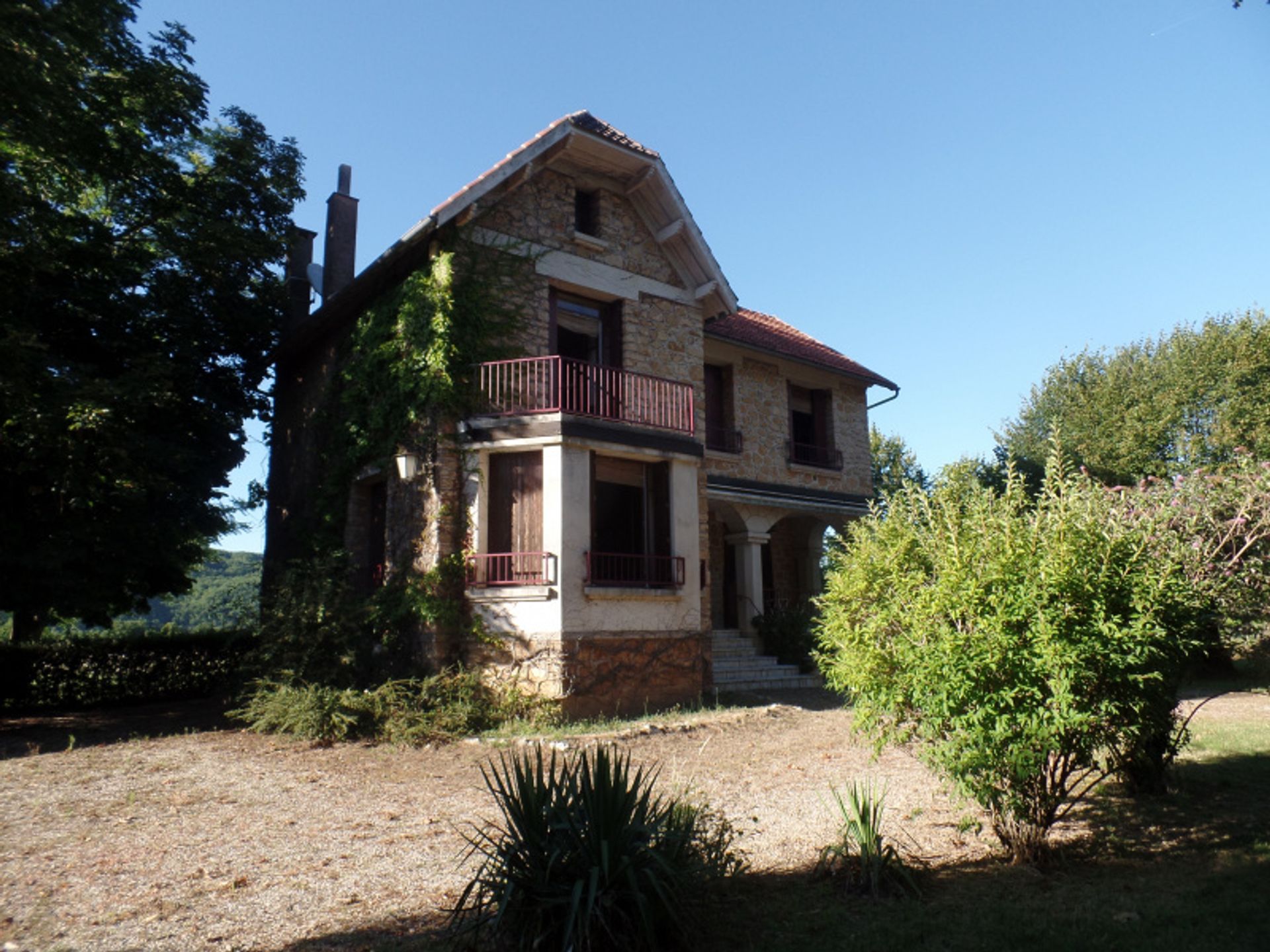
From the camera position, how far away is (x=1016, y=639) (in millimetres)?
4711

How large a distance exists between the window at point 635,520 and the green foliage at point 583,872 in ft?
26.1

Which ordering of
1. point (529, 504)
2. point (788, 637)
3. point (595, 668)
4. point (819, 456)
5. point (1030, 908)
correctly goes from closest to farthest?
point (1030, 908) < point (595, 668) < point (529, 504) < point (788, 637) < point (819, 456)

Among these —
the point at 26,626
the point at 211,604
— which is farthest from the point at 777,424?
the point at 26,626

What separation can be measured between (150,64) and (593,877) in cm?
1430

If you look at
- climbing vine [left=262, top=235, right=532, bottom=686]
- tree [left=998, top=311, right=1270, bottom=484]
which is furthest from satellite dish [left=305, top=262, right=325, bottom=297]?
tree [left=998, top=311, right=1270, bottom=484]

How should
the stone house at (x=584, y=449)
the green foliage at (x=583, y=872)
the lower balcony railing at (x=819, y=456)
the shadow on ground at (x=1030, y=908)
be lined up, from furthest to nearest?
the lower balcony railing at (x=819, y=456)
the stone house at (x=584, y=449)
the shadow on ground at (x=1030, y=908)
the green foliage at (x=583, y=872)

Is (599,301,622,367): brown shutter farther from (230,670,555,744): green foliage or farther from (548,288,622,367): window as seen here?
(230,670,555,744): green foliage

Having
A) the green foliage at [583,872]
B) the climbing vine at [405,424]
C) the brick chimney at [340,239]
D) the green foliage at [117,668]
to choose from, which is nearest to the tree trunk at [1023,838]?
the green foliage at [583,872]

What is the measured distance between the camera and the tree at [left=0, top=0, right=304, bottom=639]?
33.3 ft

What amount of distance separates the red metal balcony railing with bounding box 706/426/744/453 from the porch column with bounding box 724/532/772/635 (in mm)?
1661

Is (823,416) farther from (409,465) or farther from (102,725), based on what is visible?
(102,725)

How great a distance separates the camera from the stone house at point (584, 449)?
11.1 m

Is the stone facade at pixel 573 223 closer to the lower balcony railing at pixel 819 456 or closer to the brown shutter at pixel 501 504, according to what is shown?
the brown shutter at pixel 501 504

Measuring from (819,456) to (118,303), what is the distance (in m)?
13.3
